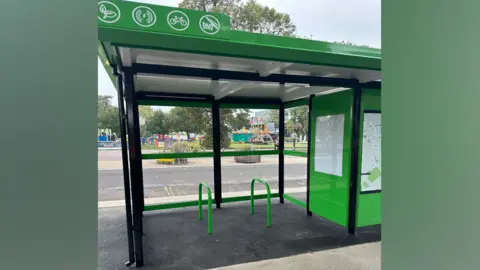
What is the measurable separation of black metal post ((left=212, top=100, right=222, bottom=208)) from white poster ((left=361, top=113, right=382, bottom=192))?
2891 mm

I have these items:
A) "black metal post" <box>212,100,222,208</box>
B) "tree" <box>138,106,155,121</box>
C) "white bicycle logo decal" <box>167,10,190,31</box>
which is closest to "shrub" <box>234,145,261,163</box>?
"black metal post" <box>212,100,222,208</box>

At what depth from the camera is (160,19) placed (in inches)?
96.7

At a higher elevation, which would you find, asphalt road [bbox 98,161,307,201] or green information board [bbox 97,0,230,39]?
green information board [bbox 97,0,230,39]

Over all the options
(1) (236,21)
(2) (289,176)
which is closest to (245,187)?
(2) (289,176)

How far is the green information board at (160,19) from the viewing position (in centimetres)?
233

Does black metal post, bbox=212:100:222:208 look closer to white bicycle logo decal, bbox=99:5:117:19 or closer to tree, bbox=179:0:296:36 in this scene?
white bicycle logo decal, bbox=99:5:117:19

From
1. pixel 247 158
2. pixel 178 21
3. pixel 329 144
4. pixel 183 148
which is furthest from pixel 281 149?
pixel 178 21

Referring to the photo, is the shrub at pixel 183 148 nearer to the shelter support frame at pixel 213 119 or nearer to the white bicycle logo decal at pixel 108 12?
the shelter support frame at pixel 213 119

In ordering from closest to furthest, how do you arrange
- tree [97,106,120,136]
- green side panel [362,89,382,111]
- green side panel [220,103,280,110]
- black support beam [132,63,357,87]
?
1. black support beam [132,63,357,87]
2. tree [97,106,120,136]
3. green side panel [362,89,382,111]
4. green side panel [220,103,280,110]

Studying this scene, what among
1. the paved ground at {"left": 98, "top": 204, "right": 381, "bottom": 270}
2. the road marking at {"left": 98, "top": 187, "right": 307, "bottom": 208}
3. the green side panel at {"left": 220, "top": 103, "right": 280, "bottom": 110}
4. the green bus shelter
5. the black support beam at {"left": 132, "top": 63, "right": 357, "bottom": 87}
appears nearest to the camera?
the green bus shelter

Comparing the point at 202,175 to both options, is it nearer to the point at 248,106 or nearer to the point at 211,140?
the point at 211,140

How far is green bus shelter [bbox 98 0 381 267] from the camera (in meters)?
2.52
